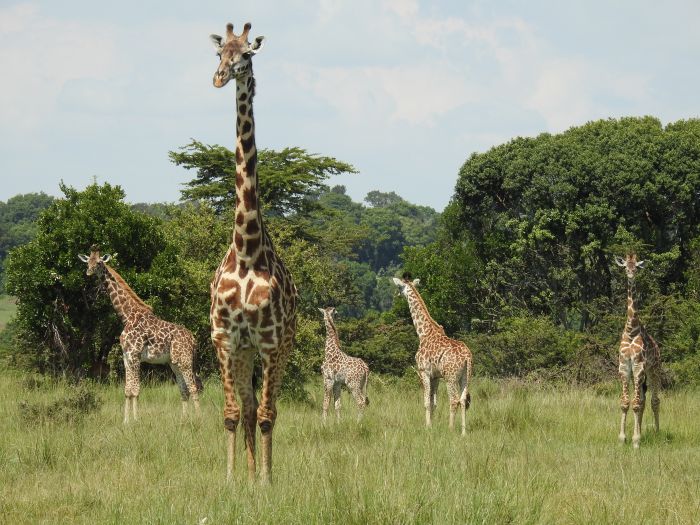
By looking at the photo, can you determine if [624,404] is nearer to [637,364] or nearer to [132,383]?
[637,364]

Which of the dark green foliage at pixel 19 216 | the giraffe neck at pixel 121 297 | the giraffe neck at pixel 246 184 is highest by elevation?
the dark green foliage at pixel 19 216

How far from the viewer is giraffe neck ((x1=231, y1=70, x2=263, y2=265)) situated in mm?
8797

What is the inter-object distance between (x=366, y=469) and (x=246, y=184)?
8.70 ft

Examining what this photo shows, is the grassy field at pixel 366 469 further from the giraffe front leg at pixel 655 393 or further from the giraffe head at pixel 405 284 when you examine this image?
the giraffe head at pixel 405 284

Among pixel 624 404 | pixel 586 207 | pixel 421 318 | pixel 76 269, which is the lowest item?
pixel 624 404

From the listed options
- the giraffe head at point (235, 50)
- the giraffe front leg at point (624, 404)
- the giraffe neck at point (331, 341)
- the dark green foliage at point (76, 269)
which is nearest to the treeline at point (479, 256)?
the dark green foliage at point (76, 269)

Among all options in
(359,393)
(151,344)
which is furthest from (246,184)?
(151,344)

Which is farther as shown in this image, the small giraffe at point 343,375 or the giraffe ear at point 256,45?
the small giraffe at point 343,375

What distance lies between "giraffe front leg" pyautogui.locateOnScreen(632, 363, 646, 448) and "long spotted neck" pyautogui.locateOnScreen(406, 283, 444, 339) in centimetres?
274

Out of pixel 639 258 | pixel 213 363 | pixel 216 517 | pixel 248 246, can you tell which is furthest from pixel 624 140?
pixel 216 517

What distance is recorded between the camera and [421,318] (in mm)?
14758

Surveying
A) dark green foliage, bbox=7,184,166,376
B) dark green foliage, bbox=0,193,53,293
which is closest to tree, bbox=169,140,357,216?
dark green foliage, bbox=7,184,166,376

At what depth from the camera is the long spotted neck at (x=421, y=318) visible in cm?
1462

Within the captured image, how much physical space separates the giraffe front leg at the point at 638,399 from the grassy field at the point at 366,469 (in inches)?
8.3
